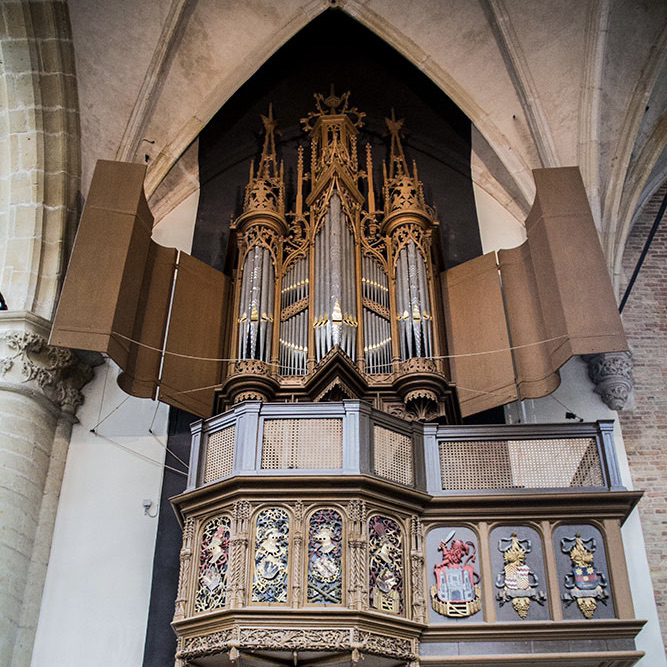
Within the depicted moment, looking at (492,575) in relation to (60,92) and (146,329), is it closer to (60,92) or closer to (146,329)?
(146,329)

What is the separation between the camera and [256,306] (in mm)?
12906

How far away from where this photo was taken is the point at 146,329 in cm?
1256

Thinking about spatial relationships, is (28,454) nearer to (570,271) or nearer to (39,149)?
(39,149)

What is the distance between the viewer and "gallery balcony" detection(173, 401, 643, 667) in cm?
928

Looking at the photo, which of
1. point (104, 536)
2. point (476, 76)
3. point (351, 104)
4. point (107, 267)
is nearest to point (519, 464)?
point (104, 536)

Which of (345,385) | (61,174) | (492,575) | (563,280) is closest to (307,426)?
(345,385)

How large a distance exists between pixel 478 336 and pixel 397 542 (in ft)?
A: 13.1

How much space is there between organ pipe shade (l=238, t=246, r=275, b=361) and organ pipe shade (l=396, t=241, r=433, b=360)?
1861 millimetres

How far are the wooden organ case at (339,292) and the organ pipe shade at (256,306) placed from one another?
0.02 m

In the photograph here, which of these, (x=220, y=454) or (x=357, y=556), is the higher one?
(x=220, y=454)

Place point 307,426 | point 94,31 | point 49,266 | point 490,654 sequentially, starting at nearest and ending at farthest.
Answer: point 490,654
point 307,426
point 49,266
point 94,31

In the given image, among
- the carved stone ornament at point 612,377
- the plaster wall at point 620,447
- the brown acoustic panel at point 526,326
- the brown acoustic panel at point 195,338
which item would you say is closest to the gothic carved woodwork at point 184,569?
the brown acoustic panel at point 195,338

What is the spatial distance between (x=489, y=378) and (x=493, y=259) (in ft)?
6.72

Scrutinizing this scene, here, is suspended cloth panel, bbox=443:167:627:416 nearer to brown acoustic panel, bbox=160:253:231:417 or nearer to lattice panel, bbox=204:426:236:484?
brown acoustic panel, bbox=160:253:231:417
